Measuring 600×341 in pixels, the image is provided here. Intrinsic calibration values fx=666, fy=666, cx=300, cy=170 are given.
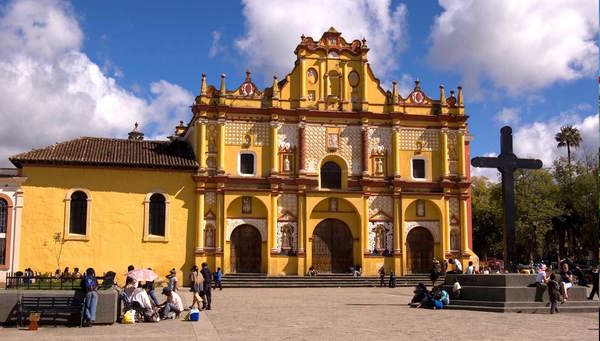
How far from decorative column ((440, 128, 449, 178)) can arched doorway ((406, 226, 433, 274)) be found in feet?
12.8

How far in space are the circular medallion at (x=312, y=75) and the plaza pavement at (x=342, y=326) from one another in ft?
68.2

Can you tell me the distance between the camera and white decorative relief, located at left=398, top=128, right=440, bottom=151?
4219cm

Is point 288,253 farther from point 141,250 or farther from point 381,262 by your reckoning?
point 141,250

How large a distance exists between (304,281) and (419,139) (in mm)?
11911

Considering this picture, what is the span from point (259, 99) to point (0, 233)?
1640 cm

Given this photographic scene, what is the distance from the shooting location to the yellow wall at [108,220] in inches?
1423

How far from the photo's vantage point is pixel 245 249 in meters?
39.6

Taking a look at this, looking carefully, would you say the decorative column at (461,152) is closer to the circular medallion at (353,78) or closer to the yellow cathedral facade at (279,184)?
the yellow cathedral facade at (279,184)

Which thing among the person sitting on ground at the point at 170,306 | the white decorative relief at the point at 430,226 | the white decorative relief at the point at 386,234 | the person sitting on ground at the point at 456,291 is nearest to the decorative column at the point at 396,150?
the white decorative relief at the point at 386,234

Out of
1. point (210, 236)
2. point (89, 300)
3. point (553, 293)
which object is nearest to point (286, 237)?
point (210, 236)

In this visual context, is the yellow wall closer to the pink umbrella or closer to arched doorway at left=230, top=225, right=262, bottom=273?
arched doorway at left=230, top=225, right=262, bottom=273

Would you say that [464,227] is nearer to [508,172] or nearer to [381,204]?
[381,204]

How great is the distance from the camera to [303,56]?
41.3 metres

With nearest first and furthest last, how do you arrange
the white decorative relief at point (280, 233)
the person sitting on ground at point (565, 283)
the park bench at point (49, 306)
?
the park bench at point (49, 306) → the person sitting on ground at point (565, 283) → the white decorative relief at point (280, 233)
